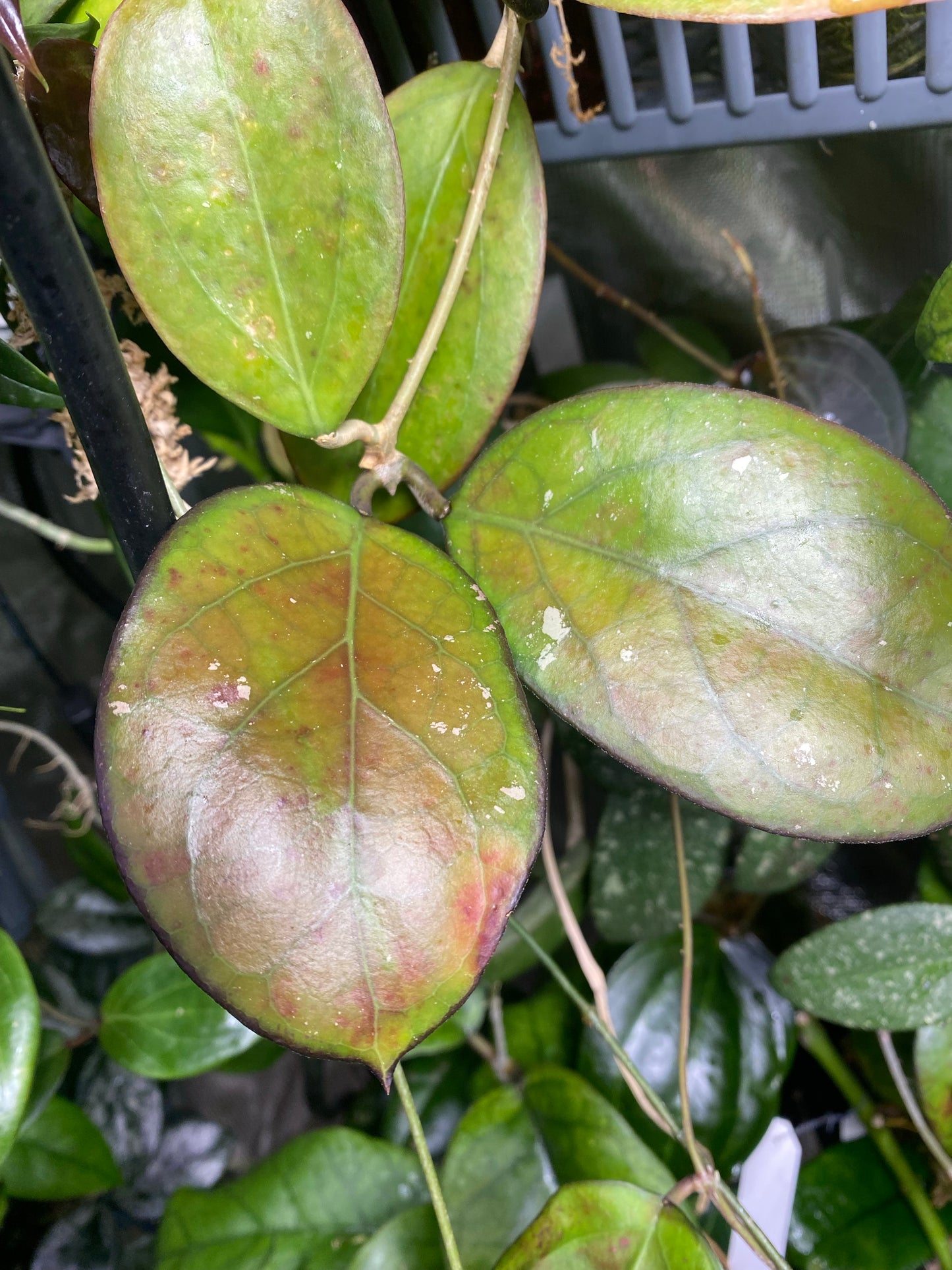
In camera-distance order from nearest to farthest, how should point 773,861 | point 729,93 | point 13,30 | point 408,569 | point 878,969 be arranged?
point 13,30, point 408,569, point 729,93, point 878,969, point 773,861

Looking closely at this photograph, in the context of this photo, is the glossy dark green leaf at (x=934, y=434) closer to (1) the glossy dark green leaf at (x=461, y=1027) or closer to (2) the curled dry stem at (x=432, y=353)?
(2) the curled dry stem at (x=432, y=353)

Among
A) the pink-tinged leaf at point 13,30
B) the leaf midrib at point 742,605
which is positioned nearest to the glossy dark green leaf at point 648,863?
the leaf midrib at point 742,605

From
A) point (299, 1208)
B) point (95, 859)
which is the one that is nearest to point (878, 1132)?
point (299, 1208)

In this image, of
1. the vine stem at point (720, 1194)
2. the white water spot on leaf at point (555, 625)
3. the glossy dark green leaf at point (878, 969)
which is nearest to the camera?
the white water spot on leaf at point (555, 625)

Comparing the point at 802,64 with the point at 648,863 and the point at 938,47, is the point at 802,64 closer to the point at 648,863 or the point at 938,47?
the point at 938,47

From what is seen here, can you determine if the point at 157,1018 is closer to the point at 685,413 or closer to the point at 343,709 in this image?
the point at 343,709
